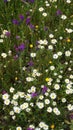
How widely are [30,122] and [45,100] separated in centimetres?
30

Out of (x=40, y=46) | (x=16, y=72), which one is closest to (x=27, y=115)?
(x=16, y=72)

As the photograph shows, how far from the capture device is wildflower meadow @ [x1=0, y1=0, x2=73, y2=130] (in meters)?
3.75

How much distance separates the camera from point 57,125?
12.3 feet

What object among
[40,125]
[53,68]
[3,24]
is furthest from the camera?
[3,24]

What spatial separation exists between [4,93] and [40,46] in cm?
84

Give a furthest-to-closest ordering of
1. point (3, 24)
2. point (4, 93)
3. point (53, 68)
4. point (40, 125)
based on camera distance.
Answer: point (3, 24), point (53, 68), point (4, 93), point (40, 125)

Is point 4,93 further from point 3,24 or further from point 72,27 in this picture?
point 72,27

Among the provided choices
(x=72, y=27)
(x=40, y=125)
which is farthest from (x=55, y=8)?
(x=40, y=125)

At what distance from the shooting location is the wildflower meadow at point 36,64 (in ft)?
12.3

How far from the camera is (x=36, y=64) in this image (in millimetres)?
4195

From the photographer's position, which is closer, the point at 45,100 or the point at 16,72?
the point at 45,100

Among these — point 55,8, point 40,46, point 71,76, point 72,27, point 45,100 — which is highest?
point 55,8

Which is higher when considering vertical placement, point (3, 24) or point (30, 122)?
point (3, 24)

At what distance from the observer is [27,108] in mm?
3689
